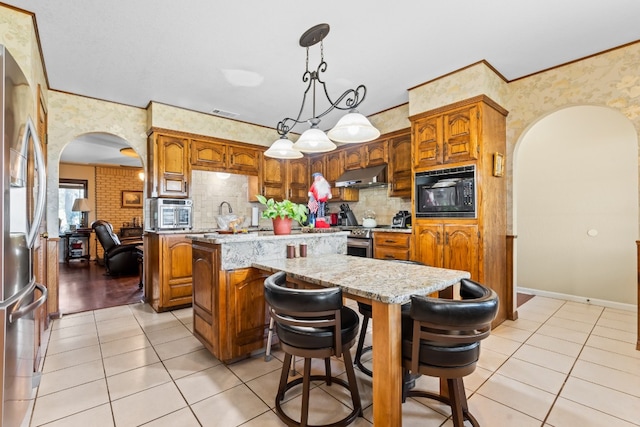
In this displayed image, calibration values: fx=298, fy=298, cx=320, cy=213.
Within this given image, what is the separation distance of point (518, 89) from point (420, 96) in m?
1.07

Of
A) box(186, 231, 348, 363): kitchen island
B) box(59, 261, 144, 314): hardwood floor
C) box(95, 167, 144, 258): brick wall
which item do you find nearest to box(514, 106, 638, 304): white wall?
box(186, 231, 348, 363): kitchen island

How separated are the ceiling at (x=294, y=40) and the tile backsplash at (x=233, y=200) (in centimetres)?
153

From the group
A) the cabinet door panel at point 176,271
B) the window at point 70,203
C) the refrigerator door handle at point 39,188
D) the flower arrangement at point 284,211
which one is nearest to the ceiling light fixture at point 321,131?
the flower arrangement at point 284,211

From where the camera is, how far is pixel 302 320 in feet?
4.95

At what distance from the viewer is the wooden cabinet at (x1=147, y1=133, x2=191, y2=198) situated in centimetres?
402

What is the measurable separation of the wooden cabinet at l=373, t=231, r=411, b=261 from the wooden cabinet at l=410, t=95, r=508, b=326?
0.47ft

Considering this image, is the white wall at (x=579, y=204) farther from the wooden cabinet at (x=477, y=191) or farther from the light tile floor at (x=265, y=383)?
the light tile floor at (x=265, y=383)

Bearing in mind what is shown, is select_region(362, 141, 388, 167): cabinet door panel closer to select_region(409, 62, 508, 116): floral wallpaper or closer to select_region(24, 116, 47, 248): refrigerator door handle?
select_region(409, 62, 508, 116): floral wallpaper

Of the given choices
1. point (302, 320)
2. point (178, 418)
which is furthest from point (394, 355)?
point (178, 418)

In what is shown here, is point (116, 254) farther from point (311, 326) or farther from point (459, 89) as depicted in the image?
point (459, 89)

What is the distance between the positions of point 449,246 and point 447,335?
2.12 m

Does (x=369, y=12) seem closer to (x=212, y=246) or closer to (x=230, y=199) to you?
(x=212, y=246)

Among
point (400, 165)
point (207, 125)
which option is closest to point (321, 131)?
point (400, 165)

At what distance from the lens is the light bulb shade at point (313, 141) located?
8.08 feet
